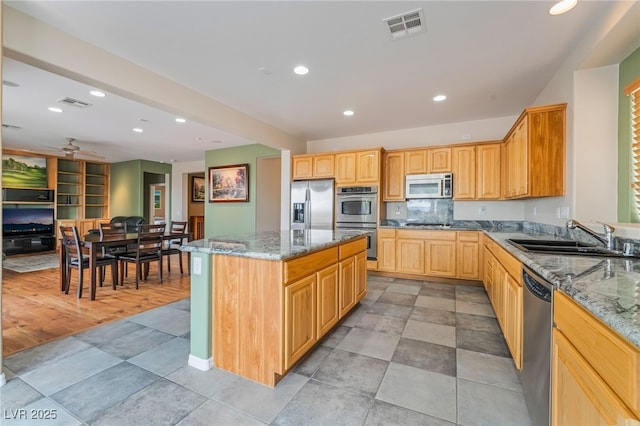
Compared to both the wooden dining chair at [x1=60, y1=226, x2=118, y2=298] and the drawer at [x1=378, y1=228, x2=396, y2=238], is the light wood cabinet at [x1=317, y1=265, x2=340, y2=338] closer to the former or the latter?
the drawer at [x1=378, y1=228, x2=396, y2=238]

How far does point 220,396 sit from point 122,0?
274 cm

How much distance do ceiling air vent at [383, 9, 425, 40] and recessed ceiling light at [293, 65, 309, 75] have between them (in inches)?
36.9

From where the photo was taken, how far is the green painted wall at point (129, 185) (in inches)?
326

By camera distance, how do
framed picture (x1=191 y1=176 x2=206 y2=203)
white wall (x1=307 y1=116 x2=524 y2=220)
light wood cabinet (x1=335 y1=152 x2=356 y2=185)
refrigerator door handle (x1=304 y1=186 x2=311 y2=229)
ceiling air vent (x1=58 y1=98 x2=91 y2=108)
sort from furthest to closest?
framed picture (x1=191 y1=176 x2=206 y2=203) → refrigerator door handle (x1=304 y1=186 x2=311 y2=229) → light wood cabinet (x1=335 y1=152 x2=356 y2=185) → white wall (x1=307 y1=116 x2=524 y2=220) → ceiling air vent (x1=58 y1=98 x2=91 y2=108)

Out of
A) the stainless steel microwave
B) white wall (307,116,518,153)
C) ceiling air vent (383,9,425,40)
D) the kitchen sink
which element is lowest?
the kitchen sink

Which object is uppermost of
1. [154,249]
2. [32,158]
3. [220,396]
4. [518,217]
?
[32,158]

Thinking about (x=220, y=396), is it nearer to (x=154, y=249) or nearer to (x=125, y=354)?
(x=125, y=354)

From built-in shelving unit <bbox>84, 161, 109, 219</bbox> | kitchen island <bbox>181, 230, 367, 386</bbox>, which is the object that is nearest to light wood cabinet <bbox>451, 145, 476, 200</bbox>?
kitchen island <bbox>181, 230, 367, 386</bbox>

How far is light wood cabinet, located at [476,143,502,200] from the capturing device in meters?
4.22

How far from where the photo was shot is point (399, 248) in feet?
15.2

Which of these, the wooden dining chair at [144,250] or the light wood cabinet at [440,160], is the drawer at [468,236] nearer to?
the light wood cabinet at [440,160]

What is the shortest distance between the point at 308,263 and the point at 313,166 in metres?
Answer: 3.52

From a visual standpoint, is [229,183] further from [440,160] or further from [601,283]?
[601,283]

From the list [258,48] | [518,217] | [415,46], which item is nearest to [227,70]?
[258,48]
